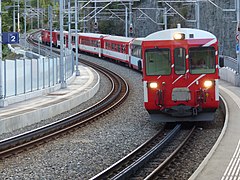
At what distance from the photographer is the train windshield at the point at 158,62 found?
53.7ft

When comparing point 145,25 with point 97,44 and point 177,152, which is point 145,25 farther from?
point 177,152

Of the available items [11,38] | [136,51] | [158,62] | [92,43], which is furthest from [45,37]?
[158,62]

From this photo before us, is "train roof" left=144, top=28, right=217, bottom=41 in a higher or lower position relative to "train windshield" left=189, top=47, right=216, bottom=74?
higher

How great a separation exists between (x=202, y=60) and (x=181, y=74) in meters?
0.75

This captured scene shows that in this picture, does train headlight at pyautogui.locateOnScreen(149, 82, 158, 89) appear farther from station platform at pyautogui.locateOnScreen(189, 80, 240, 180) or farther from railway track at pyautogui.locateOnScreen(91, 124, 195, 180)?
station platform at pyautogui.locateOnScreen(189, 80, 240, 180)

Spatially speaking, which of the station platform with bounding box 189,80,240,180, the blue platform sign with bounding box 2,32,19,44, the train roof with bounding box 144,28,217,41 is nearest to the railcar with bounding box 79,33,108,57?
the blue platform sign with bounding box 2,32,19,44

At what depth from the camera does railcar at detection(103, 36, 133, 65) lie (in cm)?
4544

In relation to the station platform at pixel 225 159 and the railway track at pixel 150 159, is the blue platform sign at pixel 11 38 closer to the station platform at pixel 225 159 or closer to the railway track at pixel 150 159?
the railway track at pixel 150 159

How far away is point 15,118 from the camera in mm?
18000

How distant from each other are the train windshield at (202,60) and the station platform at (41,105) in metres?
5.98

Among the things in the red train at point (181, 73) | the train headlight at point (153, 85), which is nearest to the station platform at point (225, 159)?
the red train at point (181, 73)

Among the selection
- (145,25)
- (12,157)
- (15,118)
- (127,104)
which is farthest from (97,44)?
(12,157)

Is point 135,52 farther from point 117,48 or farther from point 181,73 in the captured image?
point 181,73

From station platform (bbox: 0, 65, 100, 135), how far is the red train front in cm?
450
